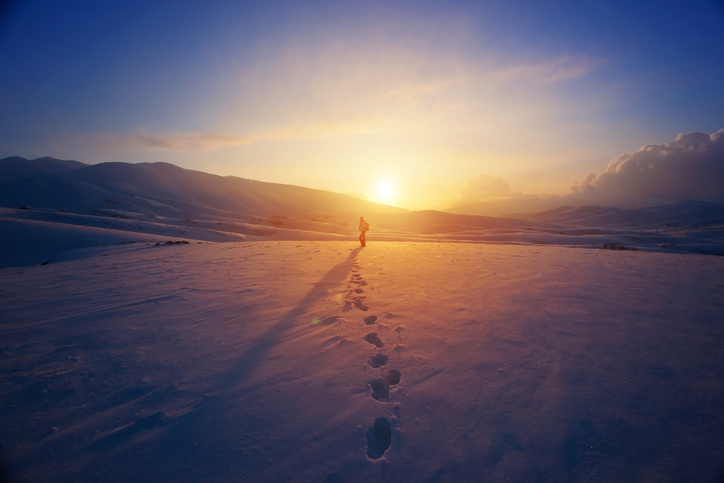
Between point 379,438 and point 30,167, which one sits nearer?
point 379,438

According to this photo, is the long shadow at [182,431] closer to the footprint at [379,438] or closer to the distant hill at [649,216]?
the footprint at [379,438]

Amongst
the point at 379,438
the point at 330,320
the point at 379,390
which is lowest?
the point at 379,438

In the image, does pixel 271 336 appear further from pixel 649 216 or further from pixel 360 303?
pixel 649 216

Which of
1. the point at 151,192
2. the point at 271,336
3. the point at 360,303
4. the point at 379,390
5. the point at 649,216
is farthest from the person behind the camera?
the point at 649,216

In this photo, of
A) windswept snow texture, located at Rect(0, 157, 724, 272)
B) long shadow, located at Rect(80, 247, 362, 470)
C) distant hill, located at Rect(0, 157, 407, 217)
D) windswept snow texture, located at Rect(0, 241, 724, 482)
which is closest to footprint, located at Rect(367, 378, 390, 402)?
windswept snow texture, located at Rect(0, 241, 724, 482)

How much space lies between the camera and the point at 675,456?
10.3 ft

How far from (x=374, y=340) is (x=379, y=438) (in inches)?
81.6

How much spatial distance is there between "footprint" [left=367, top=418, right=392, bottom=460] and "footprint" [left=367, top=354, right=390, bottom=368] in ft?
3.63

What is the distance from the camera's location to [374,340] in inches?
214

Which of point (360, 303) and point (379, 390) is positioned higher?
point (360, 303)

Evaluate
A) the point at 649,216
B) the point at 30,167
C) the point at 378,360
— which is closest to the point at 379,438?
the point at 378,360

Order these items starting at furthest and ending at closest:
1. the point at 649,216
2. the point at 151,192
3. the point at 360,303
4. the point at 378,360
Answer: the point at 649,216
the point at 151,192
the point at 360,303
the point at 378,360

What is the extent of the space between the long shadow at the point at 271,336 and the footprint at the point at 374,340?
152cm

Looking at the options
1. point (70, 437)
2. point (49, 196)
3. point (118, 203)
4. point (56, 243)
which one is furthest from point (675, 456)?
point (49, 196)
